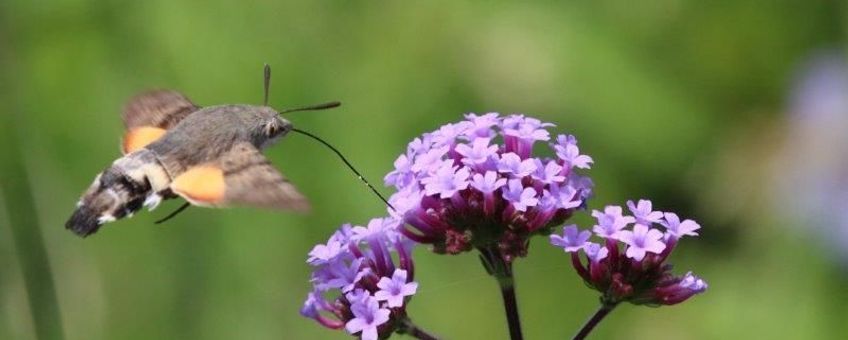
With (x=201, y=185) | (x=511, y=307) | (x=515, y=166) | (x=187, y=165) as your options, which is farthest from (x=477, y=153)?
(x=187, y=165)

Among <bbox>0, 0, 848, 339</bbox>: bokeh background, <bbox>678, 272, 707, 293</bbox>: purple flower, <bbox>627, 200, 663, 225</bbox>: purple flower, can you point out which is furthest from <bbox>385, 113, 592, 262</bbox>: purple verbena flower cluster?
<bbox>0, 0, 848, 339</bbox>: bokeh background

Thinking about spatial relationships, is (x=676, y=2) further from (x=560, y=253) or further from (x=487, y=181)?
(x=487, y=181)

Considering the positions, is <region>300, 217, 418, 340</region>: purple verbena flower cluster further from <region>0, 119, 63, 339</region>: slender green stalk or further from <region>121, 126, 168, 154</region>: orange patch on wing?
<region>121, 126, 168, 154</region>: orange patch on wing

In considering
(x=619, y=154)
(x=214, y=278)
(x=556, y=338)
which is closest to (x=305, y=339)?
(x=214, y=278)

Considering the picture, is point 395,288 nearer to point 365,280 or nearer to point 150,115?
point 365,280

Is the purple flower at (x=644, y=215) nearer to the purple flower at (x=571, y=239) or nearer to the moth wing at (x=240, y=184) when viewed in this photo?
the purple flower at (x=571, y=239)

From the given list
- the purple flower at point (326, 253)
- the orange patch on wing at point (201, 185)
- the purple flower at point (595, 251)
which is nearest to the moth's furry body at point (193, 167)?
the orange patch on wing at point (201, 185)
